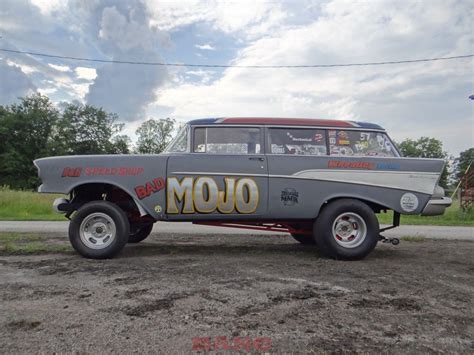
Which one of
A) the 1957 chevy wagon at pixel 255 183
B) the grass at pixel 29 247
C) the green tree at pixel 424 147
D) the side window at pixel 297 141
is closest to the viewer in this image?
the 1957 chevy wagon at pixel 255 183

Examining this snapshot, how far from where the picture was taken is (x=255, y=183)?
5.42 meters

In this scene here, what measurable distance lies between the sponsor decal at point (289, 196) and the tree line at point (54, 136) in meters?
54.9

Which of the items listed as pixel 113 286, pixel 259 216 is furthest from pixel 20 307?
pixel 259 216

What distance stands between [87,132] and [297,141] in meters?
69.8

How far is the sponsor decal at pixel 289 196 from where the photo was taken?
5445 millimetres

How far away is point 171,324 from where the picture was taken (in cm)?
285

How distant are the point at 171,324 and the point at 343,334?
1278 millimetres

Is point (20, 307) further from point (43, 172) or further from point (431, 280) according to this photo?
point (431, 280)

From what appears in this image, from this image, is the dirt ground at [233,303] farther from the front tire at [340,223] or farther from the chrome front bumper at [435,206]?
the chrome front bumper at [435,206]

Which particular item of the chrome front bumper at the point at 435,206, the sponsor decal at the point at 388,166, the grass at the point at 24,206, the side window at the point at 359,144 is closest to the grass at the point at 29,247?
the side window at the point at 359,144

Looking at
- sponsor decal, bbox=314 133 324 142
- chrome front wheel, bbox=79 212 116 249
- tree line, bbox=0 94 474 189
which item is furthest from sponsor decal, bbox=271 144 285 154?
tree line, bbox=0 94 474 189

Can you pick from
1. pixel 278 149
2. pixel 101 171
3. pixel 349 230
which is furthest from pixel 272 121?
pixel 101 171

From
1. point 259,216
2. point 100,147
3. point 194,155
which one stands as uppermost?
point 100,147

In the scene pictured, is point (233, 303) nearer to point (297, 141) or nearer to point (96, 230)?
point (96, 230)
